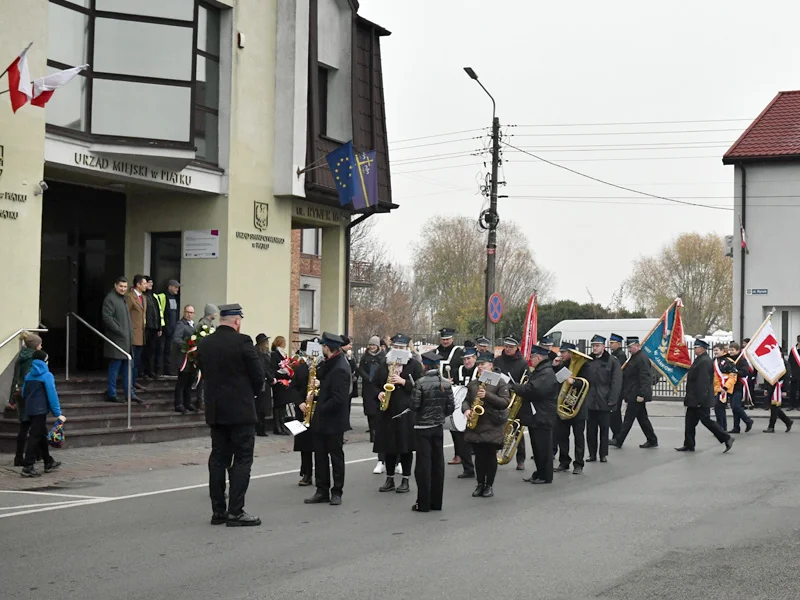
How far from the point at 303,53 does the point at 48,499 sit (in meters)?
13.1

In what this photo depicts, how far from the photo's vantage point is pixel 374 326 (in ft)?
237

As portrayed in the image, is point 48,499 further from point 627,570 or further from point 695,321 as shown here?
point 695,321

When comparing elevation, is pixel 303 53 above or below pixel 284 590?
above

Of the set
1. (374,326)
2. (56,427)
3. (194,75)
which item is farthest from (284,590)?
(374,326)

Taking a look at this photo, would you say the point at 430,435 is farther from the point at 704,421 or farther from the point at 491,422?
the point at 704,421

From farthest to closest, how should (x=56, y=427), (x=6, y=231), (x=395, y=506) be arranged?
(x=6, y=231), (x=56, y=427), (x=395, y=506)

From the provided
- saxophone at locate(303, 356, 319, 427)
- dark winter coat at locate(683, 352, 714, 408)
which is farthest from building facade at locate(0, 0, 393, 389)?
dark winter coat at locate(683, 352, 714, 408)

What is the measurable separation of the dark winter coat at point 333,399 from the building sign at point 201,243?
984 centimetres

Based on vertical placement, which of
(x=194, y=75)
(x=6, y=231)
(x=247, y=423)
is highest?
(x=194, y=75)

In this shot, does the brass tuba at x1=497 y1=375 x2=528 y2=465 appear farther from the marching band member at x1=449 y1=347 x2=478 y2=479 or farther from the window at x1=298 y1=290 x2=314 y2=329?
the window at x1=298 y1=290 x2=314 y2=329

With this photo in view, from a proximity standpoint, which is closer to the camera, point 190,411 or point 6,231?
point 6,231

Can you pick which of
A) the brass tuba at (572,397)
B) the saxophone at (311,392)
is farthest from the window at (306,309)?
the saxophone at (311,392)

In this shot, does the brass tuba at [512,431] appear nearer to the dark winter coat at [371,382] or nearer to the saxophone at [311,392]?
the dark winter coat at [371,382]

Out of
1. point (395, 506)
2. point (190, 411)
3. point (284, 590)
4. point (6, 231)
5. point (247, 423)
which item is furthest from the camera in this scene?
point (190, 411)
